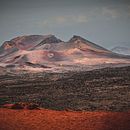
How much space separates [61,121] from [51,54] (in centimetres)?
5344

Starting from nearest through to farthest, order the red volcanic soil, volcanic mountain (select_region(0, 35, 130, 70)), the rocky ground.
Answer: the red volcanic soil
the rocky ground
volcanic mountain (select_region(0, 35, 130, 70))

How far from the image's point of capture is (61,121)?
15.5 m

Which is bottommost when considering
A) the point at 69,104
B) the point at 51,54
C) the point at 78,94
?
the point at 69,104

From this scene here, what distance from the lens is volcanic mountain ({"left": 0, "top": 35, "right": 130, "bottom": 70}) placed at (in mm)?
59562

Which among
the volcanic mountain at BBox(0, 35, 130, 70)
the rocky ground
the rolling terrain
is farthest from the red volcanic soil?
the volcanic mountain at BBox(0, 35, 130, 70)

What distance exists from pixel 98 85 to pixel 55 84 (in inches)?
194

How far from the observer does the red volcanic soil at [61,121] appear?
14298 millimetres

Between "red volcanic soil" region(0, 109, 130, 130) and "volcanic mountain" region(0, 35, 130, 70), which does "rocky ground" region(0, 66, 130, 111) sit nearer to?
"red volcanic soil" region(0, 109, 130, 130)

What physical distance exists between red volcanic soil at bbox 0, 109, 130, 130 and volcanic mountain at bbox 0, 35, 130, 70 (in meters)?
36.0

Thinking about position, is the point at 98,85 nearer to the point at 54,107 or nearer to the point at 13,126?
the point at 54,107

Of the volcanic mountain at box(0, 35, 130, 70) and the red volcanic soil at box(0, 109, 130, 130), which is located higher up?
the volcanic mountain at box(0, 35, 130, 70)

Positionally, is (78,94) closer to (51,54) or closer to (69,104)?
(69,104)

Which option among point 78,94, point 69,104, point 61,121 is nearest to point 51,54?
point 78,94

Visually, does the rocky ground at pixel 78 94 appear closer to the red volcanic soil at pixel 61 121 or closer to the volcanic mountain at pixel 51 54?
the red volcanic soil at pixel 61 121
